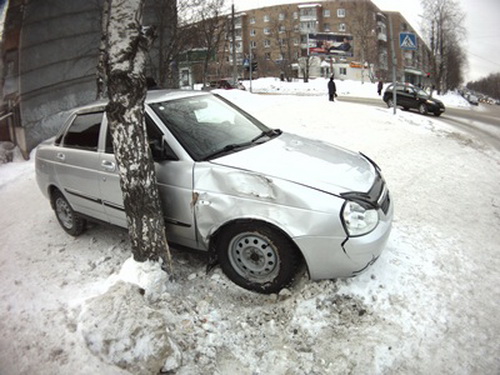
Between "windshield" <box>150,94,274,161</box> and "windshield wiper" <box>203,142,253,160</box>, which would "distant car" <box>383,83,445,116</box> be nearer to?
"windshield" <box>150,94,274,161</box>

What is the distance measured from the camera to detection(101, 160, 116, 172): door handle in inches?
Answer: 143

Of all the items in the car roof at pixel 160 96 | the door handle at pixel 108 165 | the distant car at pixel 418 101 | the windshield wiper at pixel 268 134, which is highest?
the distant car at pixel 418 101

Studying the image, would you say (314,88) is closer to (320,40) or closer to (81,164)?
(320,40)

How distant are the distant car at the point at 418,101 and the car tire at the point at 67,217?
18191 mm

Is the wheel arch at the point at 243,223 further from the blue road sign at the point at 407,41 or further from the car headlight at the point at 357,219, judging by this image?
the blue road sign at the point at 407,41

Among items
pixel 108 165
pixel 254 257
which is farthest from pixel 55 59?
pixel 254 257

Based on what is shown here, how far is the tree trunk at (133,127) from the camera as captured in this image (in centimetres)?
280

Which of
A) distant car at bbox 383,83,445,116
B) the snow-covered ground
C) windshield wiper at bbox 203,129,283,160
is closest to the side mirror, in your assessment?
windshield wiper at bbox 203,129,283,160

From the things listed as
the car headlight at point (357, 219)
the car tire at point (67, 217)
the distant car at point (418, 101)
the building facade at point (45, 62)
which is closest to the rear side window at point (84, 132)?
the car tire at point (67, 217)

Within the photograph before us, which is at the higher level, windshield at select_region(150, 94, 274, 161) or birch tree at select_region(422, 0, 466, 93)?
birch tree at select_region(422, 0, 466, 93)

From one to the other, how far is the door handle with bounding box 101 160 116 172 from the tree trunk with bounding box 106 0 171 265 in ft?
1.94

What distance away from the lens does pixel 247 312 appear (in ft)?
9.82

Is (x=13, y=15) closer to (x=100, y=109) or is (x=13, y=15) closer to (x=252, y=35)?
(x=100, y=109)

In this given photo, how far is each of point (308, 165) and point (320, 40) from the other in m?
63.0
